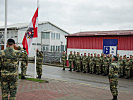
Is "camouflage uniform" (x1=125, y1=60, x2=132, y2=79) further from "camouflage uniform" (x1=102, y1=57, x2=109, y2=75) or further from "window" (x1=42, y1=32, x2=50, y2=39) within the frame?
"window" (x1=42, y1=32, x2=50, y2=39)

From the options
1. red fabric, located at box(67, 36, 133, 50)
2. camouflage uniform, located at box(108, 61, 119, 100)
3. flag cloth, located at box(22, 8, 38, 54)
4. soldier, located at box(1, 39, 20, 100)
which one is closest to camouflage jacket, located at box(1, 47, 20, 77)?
soldier, located at box(1, 39, 20, 100)

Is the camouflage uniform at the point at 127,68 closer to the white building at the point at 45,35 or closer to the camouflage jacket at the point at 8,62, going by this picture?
the camouflage jacket at the point at 8,62

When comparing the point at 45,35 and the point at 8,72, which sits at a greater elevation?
the point at 45,35

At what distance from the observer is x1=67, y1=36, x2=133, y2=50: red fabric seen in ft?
56.4

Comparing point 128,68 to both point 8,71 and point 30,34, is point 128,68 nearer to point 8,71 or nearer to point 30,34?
point 30,34

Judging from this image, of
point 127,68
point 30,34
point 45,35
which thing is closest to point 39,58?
point 30,34

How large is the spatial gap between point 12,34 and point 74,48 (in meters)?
15.6

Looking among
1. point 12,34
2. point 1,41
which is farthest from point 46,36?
point 1,41

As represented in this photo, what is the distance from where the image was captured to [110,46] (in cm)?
1798

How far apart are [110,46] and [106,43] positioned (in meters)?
0.57

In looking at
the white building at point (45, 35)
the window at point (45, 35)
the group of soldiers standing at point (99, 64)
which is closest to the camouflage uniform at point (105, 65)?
the group of soldiers standing at point (99, 64)

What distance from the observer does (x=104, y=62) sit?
606 inches

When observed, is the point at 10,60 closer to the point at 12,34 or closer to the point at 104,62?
the point at 104,62

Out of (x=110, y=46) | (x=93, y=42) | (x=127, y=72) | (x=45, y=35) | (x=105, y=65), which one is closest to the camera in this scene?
(x=127, y=72)
